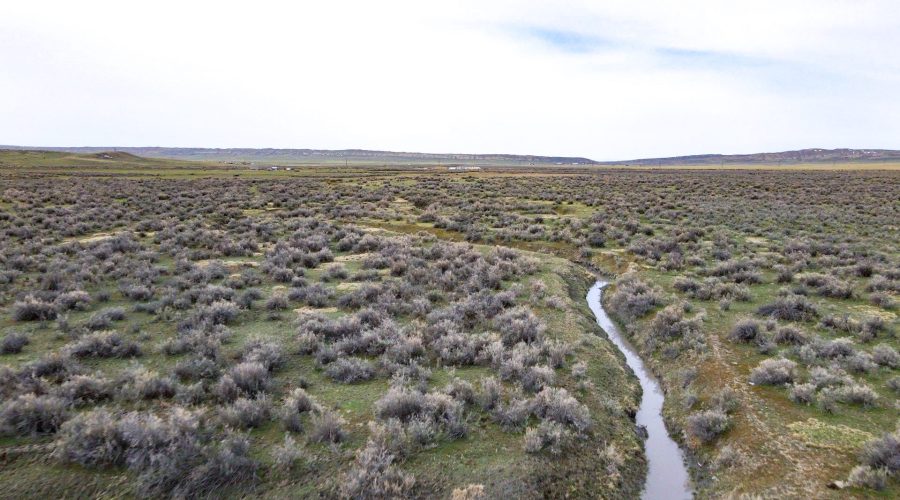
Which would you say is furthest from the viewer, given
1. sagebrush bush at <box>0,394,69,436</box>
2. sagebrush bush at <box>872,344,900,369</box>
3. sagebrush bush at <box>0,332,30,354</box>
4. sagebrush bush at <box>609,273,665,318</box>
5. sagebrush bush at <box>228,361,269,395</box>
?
sagebrush bush at <box>609,273,665,318</box>

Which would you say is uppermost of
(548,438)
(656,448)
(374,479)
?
(374,479)

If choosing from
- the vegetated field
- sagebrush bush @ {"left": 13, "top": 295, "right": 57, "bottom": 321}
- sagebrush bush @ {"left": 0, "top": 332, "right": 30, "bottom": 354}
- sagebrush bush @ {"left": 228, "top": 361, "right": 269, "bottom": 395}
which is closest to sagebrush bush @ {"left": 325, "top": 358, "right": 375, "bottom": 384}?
the vegetated field

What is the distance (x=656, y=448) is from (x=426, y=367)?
180 inches

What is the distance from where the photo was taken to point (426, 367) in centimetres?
962

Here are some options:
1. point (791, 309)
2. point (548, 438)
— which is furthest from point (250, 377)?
point (791, 309)

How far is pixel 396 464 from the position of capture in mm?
6504

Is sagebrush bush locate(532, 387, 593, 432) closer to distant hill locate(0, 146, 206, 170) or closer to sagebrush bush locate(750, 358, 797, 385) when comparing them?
sagebrush bush locate(750, 358, 797, 385)

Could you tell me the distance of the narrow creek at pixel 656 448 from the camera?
24.5 ft

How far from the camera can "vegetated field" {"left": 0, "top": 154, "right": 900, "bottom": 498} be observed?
21.0 ft

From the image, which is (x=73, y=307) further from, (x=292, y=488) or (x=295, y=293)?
(x=292, y=488)

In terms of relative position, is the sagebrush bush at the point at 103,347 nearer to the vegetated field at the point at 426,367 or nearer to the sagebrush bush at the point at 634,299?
the vegetated field at the point at 426,367

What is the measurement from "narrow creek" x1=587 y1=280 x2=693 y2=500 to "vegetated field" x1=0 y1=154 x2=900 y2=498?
25 cm

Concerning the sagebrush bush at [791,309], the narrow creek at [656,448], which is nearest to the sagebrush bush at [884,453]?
the narrow creek at [656,448]

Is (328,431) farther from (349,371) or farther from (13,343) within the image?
(13,343)
